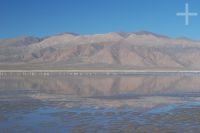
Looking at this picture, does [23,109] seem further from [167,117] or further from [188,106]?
[188,106]

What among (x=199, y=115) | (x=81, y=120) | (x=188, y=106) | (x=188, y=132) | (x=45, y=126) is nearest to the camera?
(x=188, y=132)

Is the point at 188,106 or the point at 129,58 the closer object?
the point at 188,106

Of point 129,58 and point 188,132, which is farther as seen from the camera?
point 129,58

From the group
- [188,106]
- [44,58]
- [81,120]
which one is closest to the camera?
[81,120]

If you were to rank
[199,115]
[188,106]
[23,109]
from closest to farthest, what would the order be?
A: [199,115], [23,109], [188,106]

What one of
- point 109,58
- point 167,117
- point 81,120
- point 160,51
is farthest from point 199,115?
point 160,51

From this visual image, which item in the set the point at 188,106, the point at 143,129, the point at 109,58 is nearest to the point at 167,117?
the point at 143,129

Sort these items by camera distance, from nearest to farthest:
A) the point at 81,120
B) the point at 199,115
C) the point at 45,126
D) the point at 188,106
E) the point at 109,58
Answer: the point at 45,126, the point at 81,120, the point at 199,115, the point at 188,106, the point at 109,58

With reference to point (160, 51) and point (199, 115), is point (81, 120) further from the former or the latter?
point (160, 51)
